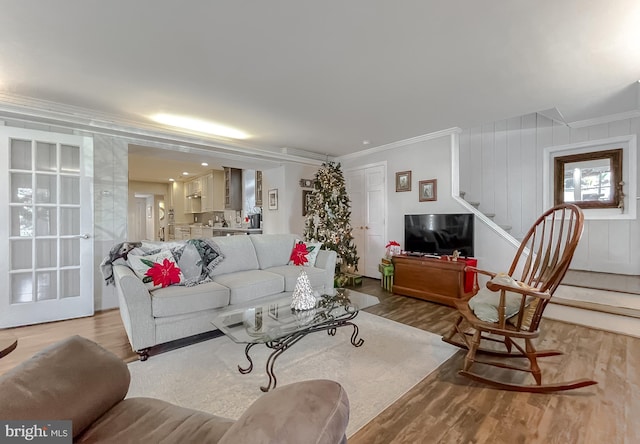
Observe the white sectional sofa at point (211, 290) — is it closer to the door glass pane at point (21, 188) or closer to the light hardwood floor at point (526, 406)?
the light hardwood floor at point (526, 406)

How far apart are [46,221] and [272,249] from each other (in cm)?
257

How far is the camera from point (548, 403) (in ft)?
5.61

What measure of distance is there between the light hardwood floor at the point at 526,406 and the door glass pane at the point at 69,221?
47.9 inches

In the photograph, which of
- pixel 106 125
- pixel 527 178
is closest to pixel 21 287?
pixel 106 125

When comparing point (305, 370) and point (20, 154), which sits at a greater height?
point (20, 154)

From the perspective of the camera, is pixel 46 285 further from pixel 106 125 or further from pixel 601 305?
pixel 601 305

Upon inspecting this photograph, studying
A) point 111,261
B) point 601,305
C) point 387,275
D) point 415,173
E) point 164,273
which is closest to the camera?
point 164,273

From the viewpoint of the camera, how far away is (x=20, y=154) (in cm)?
307

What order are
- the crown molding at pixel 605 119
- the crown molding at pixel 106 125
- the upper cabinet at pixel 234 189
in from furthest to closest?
the upper cabinet at pixel 234 189 → the crown molding at pixel 605 119 → the crown molding at pixel 106 125

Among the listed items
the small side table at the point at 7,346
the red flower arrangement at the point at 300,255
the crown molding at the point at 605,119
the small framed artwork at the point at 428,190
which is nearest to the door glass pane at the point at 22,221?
the small side table at the point at 7,346

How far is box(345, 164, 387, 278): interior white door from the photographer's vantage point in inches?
201

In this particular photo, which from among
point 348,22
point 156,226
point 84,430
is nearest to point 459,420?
point 84,430

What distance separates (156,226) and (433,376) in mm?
10779

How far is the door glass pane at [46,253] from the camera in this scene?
10.3 feet
